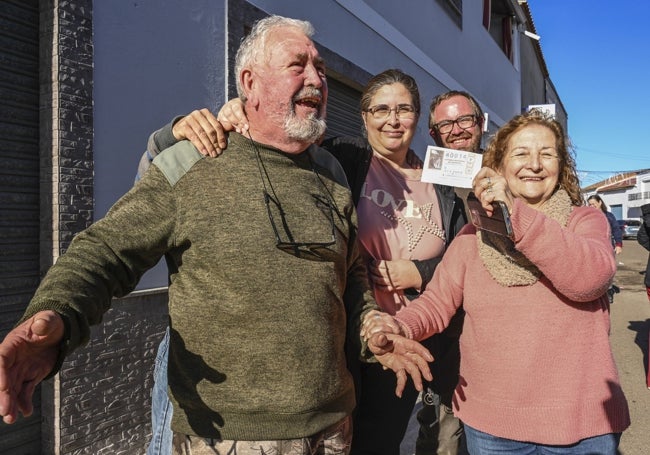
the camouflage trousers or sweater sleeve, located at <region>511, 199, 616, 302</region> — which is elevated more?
sweater sleeve, located at <region>511, 199, 616, 302</region>

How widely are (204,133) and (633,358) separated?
682 centimetres

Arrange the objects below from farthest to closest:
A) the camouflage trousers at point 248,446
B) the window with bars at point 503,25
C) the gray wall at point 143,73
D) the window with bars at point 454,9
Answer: the window with bars at point 503,25 → the window with bars at point 454,9 → the gray wall at point 143,73 → the camouflage trousers at point 248,446

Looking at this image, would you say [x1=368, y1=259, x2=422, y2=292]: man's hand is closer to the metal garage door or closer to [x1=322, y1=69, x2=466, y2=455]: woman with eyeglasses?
[x1=322, y1=69, x2=466, y2=455]: woman with eyeglasses

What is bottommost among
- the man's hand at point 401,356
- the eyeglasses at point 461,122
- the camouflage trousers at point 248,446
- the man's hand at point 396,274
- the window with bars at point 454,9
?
the camouflage trousers at point 248,446

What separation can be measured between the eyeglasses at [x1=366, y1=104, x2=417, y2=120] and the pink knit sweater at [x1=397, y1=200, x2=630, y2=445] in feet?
2.75

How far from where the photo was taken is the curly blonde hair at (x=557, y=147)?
6.44 ft

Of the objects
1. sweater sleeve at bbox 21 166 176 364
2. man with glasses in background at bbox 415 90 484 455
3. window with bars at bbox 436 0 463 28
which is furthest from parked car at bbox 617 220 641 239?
sweater sleeve at bbox 21 166 176 364

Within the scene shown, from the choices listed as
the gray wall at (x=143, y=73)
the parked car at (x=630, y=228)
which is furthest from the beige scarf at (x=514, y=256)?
the parked car at (x=630, y=228)

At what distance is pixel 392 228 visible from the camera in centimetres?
235

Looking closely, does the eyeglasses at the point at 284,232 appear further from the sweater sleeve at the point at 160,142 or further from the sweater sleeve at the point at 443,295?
the sweater sleeve at the point at 443,295

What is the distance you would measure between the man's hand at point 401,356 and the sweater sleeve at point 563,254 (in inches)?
18.2

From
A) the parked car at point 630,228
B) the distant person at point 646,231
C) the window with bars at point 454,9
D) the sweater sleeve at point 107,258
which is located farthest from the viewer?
the parked car at point 630,228

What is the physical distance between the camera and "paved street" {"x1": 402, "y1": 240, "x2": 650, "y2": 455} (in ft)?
13.4

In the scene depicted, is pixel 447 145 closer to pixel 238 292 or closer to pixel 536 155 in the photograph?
pixel 536 155
